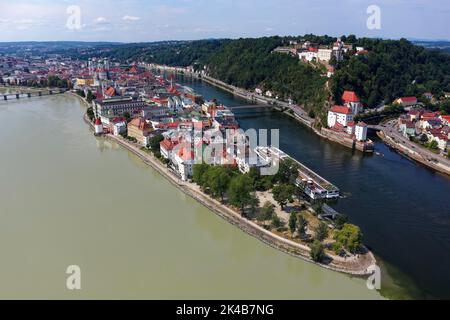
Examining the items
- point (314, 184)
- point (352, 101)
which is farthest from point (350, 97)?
point (314, 184)

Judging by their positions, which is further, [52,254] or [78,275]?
[52,254]

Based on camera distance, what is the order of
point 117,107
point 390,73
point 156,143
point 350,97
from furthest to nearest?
point 390,73
point 350,97
point 117,107
point 156,143

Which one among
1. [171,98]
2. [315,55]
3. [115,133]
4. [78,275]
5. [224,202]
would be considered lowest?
[78,275]

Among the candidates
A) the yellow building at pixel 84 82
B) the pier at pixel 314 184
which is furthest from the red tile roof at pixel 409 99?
the yellow building at pixel 84 82

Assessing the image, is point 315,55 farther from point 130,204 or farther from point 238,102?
point 130,204

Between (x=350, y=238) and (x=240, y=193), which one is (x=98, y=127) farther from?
(x=350, y=238)

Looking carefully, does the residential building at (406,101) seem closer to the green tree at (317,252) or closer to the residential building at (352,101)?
the residential building at (352,101)

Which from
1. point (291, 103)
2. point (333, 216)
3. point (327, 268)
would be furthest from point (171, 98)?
point (327, 268)
